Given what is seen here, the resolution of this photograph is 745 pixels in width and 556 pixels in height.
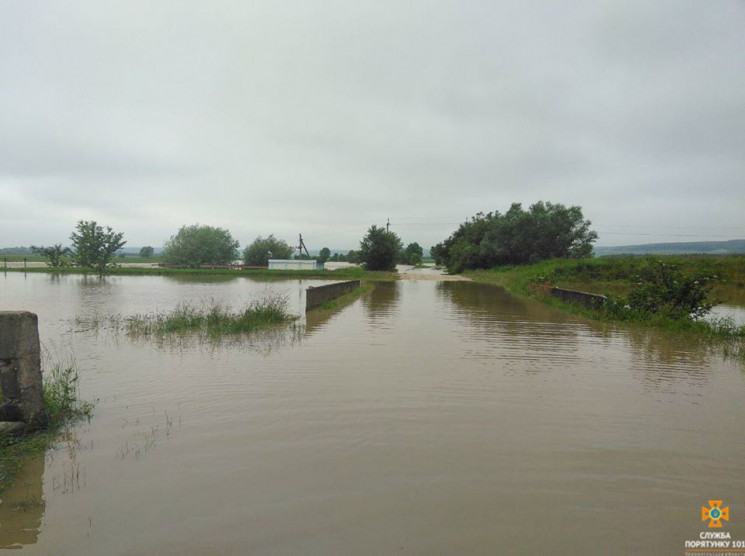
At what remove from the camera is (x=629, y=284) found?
2511 centimetres

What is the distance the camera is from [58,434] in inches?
197

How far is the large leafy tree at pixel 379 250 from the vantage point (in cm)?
A: 5472

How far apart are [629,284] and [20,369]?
87.6 feet

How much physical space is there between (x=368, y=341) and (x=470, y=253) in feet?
151

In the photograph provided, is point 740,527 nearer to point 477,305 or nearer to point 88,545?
point 88,545

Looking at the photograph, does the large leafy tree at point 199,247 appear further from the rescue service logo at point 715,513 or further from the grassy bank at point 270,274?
the rescue service logo at point 715,513

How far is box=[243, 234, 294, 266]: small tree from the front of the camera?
7012 cm

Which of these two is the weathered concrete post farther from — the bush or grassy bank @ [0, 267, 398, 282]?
grassy bank @ [0, 267, 398, 282]

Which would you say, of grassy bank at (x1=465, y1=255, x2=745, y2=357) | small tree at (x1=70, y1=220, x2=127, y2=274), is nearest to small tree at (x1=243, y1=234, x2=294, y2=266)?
small tree at (x1=70, y1=220, x2=127, y2=274)

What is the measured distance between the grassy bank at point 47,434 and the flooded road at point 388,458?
0.16 meters

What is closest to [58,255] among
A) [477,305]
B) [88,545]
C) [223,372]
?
[477,305]

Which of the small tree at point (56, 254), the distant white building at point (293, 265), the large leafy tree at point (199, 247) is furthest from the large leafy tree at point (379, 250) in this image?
the small tree at point (56, 254)

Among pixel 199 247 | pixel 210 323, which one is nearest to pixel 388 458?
pixel 210 323

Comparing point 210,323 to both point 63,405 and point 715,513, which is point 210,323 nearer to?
point 63,405
